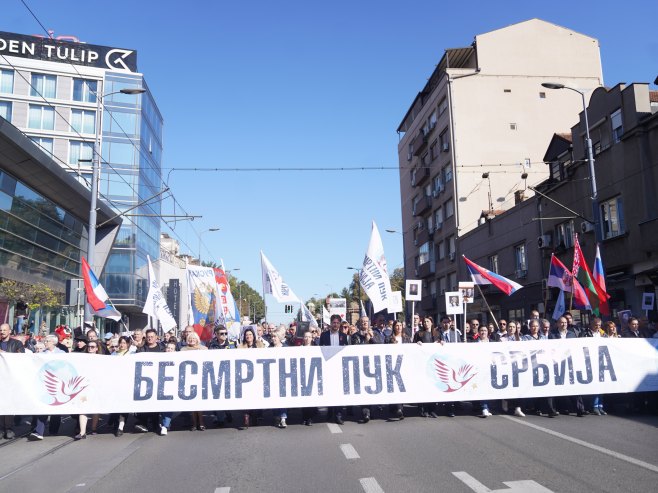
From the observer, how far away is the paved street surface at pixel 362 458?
21.0ft

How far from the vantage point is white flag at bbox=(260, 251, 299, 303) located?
15.9 m

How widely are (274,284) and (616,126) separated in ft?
51.6

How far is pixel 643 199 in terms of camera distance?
2133cm

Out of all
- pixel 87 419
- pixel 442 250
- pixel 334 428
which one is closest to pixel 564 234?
pixel 442 250

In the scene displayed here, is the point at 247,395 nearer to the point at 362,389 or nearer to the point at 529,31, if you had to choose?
the point at 362,389

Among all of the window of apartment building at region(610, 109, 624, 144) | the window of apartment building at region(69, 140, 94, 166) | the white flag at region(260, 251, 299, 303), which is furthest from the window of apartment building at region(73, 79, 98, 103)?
the window of apartment building at region(610, 109, 624, 144)

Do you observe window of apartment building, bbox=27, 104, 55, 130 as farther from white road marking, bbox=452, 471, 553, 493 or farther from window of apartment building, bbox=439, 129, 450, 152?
white road marking, bbox=452, 471, 553, 493

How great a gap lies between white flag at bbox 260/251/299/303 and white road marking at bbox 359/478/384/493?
9454 millimetres

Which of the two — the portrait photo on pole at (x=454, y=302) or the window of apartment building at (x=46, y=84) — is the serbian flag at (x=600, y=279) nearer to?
the portrait photo on pole at (x=454, y=302)

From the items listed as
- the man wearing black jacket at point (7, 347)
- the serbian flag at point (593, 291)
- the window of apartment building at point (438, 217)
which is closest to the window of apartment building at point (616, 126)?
the serbian flag at point (593, 291)

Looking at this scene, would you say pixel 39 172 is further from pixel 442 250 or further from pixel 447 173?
pixel 442 250

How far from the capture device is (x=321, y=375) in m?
10.6

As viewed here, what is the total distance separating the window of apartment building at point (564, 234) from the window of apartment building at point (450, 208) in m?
16.5

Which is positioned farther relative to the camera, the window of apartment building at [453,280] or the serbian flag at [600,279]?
the window of apartment building at [453,280]
